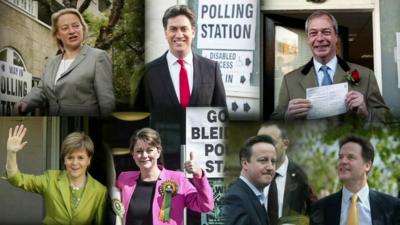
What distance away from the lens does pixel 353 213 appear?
5.91 m

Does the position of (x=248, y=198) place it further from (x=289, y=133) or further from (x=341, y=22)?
(x=341, y=22)

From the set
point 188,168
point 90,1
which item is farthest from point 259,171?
point 90,1

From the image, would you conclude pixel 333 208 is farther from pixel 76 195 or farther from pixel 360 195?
pixel 76 195

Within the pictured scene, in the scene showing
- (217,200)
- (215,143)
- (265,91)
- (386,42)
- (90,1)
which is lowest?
(217,200)

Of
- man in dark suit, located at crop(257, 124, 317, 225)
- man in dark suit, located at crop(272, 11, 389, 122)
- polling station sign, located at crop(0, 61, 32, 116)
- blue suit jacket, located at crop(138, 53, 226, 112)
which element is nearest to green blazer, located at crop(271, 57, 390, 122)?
man in dark suit, located at crop(272, 11, 389, 122)

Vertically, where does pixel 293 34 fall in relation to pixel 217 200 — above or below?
above

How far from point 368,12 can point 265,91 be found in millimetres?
1119

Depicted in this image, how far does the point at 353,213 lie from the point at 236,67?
159 cm

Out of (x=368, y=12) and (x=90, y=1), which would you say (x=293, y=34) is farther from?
(x=90, y=1)

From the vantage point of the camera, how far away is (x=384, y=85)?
5930 millimetres

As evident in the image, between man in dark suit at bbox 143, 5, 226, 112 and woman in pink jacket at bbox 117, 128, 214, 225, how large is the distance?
1.09ft

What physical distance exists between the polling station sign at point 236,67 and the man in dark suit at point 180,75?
0.06 metres

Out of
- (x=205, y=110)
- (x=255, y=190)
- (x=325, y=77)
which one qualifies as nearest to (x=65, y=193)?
(x=205, y=110)

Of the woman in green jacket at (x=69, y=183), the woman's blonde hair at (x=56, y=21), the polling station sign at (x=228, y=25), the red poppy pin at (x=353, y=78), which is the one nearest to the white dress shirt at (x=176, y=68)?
the polling station sign at (x=228, y=25)
